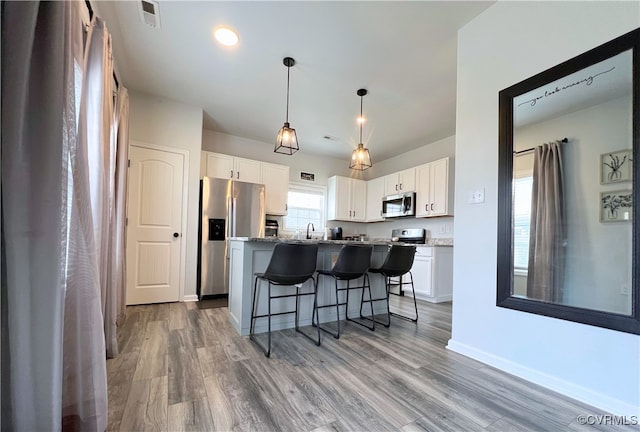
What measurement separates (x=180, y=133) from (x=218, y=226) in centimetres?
138

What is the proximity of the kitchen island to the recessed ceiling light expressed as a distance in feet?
5.99

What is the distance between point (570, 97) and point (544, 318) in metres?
1.47

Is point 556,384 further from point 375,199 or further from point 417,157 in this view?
point 375,199

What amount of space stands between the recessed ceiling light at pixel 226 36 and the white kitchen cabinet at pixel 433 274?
12.4ft

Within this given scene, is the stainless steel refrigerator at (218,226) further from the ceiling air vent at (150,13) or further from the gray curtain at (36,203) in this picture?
the gray curtain at (36,203)

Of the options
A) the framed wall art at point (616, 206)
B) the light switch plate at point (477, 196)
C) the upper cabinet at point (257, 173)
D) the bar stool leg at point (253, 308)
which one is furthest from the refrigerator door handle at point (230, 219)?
the framed wall art at point (616, 206)

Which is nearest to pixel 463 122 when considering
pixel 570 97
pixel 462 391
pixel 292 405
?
pixel 570 97

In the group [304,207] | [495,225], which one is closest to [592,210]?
[495,225]

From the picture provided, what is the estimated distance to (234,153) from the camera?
16.6 feet

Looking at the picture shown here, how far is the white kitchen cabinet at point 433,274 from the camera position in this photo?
4.24m

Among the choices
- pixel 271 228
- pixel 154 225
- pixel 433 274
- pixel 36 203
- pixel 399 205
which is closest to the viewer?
pixel 36 203

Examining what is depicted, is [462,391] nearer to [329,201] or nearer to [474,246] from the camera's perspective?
[474,246]

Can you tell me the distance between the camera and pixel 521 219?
1.98m

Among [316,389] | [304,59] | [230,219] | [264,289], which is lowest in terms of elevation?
[316,389]
